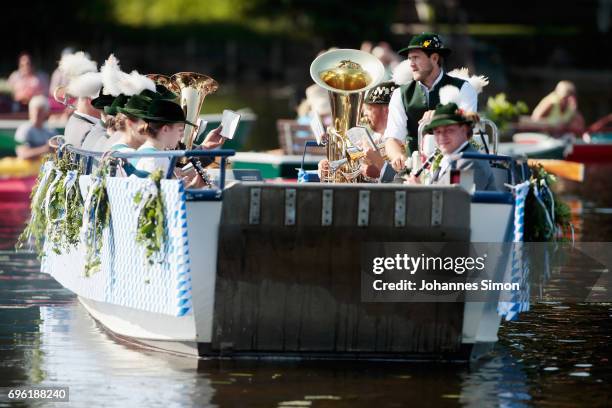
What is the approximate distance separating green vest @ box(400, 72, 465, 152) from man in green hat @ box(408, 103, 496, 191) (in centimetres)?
156

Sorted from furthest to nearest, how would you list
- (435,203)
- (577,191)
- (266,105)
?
(266,105)
(577,191)
(435,203)

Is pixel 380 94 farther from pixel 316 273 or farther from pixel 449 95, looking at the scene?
pixel 316 273

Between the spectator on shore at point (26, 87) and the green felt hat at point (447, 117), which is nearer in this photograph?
the green felt hat at point (447, 117)

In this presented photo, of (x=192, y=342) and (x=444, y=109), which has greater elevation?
(x=444, y=109)

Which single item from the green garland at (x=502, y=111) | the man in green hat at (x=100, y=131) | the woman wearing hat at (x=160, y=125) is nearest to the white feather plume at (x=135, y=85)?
the woman wearing hat at (x=160, y=125)

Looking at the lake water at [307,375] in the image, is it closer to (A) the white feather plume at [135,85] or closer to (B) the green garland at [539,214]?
(B) the green garland at [539,214]

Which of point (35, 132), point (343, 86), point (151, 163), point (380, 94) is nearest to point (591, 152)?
point (35, 132)

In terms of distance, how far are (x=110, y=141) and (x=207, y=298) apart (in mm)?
1903

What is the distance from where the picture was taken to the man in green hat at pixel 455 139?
9656mm

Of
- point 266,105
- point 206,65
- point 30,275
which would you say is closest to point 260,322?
point 30,275

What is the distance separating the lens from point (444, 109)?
9.75m

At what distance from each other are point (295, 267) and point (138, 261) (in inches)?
37.8

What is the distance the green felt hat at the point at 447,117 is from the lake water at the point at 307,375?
1457mm

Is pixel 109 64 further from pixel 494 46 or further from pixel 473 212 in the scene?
pixel 494 46
